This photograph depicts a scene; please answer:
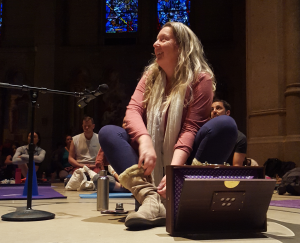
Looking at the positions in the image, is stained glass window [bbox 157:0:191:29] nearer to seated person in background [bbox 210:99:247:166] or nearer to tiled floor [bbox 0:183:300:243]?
seated person in background [bbox 210:99:247:166]

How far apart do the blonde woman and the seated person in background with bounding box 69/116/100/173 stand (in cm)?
383

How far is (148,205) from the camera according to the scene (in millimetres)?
1917

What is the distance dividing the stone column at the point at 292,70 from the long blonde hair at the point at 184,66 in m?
5.07

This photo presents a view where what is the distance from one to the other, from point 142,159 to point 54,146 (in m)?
13.1

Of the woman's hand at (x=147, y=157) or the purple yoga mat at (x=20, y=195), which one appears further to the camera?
the purple yoga mat at (x=20, y=195)

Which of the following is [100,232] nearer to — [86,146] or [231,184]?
[231,184]

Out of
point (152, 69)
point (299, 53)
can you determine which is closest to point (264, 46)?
point (299, 53)

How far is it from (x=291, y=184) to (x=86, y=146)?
3.06m

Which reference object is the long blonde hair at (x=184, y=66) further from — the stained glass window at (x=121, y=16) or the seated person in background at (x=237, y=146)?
the stained glass window at (x=121, y=16)

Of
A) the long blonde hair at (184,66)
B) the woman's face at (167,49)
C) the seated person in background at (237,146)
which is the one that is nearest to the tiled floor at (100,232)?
the long blonde hair at (184,66)

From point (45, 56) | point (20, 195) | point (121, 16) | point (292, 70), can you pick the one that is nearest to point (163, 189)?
point (20, 195)

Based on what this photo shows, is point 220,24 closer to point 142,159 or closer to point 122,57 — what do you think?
point 122,57

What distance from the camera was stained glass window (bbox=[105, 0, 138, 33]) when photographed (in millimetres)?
15668

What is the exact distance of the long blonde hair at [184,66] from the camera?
7.49 feet
